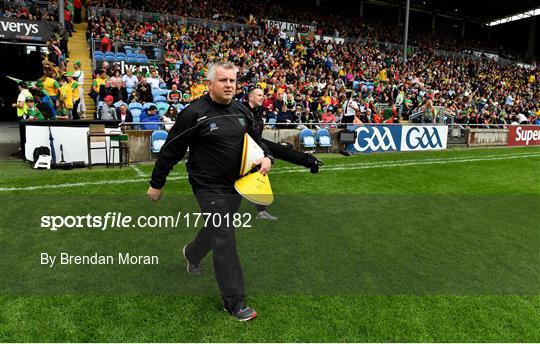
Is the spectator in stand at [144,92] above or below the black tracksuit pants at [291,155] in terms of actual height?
above

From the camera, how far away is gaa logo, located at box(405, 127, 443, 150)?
1653 cm

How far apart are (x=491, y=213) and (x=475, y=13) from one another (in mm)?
52189

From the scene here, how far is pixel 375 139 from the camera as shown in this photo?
15.6 m

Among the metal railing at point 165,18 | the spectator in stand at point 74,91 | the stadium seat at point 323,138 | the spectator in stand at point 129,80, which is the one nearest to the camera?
the spectator in stand at point 74,91

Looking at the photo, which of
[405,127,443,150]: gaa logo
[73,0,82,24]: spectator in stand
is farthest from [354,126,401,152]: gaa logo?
[73,0,82,24]: spectator in stand

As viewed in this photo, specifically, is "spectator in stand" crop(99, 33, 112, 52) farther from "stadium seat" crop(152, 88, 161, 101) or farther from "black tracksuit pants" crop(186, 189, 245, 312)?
"black tracksuit pants" crop(186, 189, 245, 312)

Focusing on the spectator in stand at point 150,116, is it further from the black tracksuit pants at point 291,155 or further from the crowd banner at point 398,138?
the black tracksuit pants at point 291,155

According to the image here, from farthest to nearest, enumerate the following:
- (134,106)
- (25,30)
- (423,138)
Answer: (423,138) → (25,30) → (134,106)

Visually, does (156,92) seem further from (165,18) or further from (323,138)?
(165,18)

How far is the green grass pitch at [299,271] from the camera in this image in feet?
12.1

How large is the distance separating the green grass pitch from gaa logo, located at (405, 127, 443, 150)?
7.38 m

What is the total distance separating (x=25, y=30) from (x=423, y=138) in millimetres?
15111

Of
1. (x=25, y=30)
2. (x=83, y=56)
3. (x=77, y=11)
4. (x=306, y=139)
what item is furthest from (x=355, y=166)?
(x=77, y=11)

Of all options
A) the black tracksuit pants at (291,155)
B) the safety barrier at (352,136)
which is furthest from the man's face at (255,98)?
the safety barrier at (352,136)
